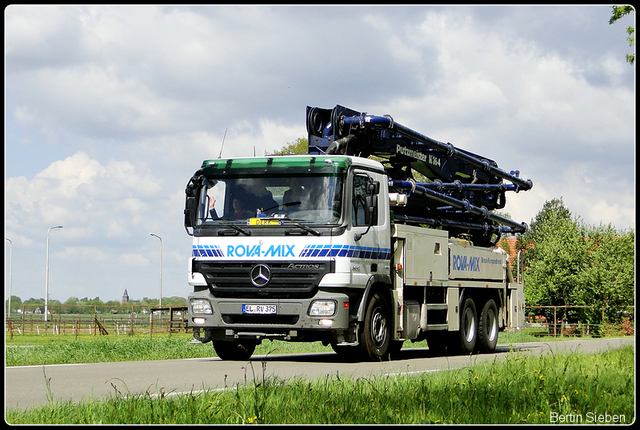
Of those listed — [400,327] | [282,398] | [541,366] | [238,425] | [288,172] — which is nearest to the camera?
[238,425]

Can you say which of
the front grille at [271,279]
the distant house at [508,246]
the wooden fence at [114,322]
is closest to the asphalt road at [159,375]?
the front grille at [271,279]

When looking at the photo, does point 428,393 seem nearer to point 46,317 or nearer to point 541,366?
point 541,366

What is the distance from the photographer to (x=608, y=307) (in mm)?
61469

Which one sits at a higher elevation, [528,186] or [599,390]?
[528,186]

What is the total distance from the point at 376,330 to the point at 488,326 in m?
4.89

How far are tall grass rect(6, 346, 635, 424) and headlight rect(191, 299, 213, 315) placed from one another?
4805mm

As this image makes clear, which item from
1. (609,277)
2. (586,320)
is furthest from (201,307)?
(609,277)

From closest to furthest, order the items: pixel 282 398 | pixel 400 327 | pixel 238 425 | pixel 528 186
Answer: pixel 238 425 < pixel 282 398 < pixel 400 327 < pixel 528 186

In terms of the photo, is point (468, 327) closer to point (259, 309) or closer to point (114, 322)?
point (259, 309)

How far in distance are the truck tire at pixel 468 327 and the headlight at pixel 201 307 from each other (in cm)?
539

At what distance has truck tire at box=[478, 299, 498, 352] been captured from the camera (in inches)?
688

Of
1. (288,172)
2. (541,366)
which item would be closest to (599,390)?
(541,366)

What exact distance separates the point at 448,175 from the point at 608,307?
47367 millimetres

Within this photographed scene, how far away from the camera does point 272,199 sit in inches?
516
